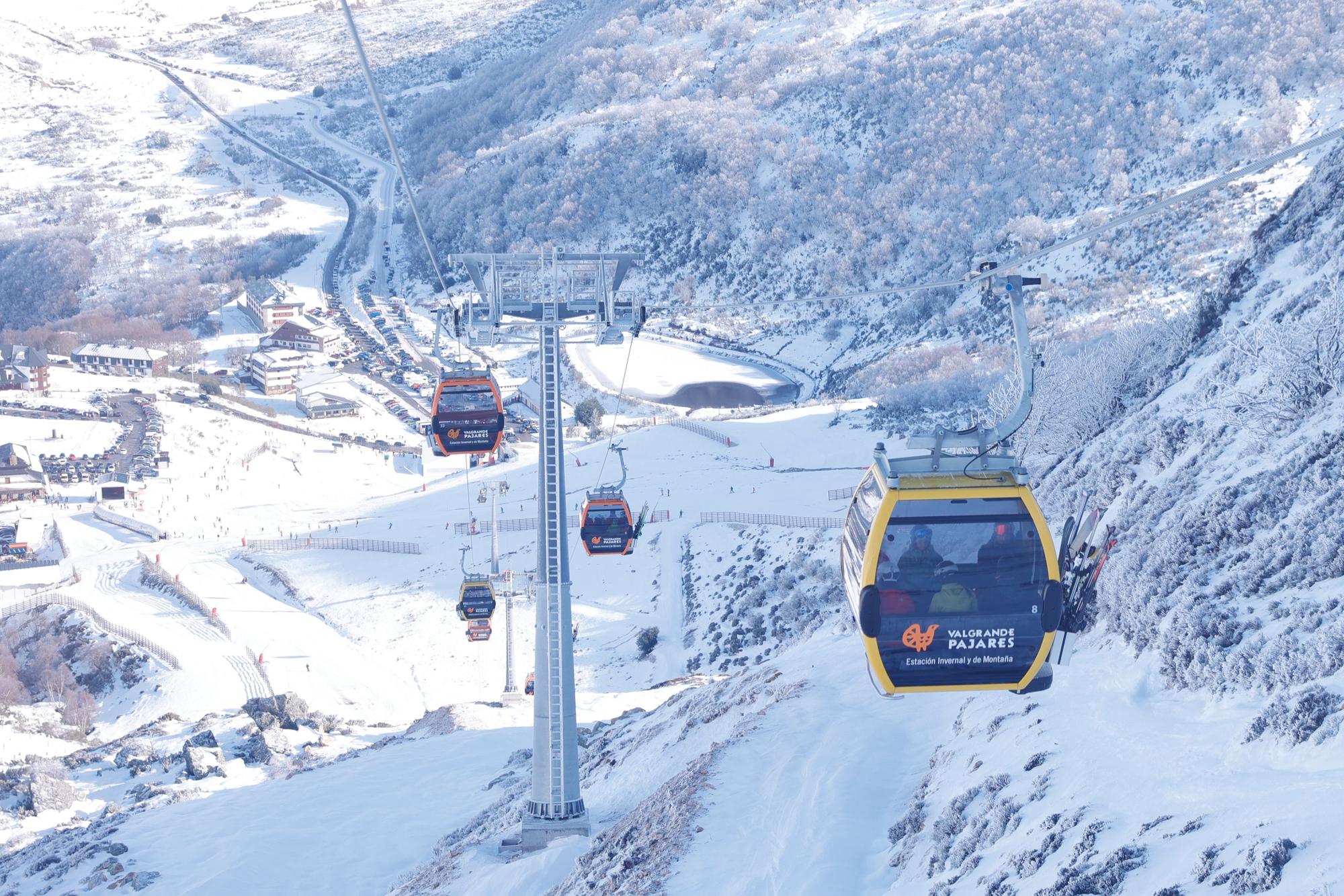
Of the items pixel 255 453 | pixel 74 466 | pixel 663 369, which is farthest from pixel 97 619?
pixel 663 369

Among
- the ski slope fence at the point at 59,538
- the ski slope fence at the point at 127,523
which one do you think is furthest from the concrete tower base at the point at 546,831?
the ski slope fence at the point at 59,538

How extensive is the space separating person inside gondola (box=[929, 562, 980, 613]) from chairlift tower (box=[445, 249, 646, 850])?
7011 millimetres

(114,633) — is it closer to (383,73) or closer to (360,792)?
(360,792)

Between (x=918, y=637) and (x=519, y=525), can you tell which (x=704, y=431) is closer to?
(x=519, y=525)

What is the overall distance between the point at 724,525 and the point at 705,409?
26.3 m

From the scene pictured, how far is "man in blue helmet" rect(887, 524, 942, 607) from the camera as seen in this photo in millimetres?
10211

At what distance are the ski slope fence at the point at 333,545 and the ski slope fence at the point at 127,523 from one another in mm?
5990

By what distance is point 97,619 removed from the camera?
40.8 metres

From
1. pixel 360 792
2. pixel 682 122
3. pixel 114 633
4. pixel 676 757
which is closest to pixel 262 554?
pixel 114 633

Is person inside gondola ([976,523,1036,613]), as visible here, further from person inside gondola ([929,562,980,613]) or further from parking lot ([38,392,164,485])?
parking lot ([38,392,164,485])

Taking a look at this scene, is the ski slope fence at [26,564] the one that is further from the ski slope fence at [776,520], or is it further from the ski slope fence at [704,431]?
the ski slope fence at [776,520]

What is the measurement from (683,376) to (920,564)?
6627 centimetres

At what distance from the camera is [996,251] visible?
7925 cm

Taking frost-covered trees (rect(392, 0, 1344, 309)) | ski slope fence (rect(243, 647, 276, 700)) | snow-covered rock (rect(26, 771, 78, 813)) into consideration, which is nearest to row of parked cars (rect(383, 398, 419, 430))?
frost-covered trees (rect(392, 0, 1344, 309))
